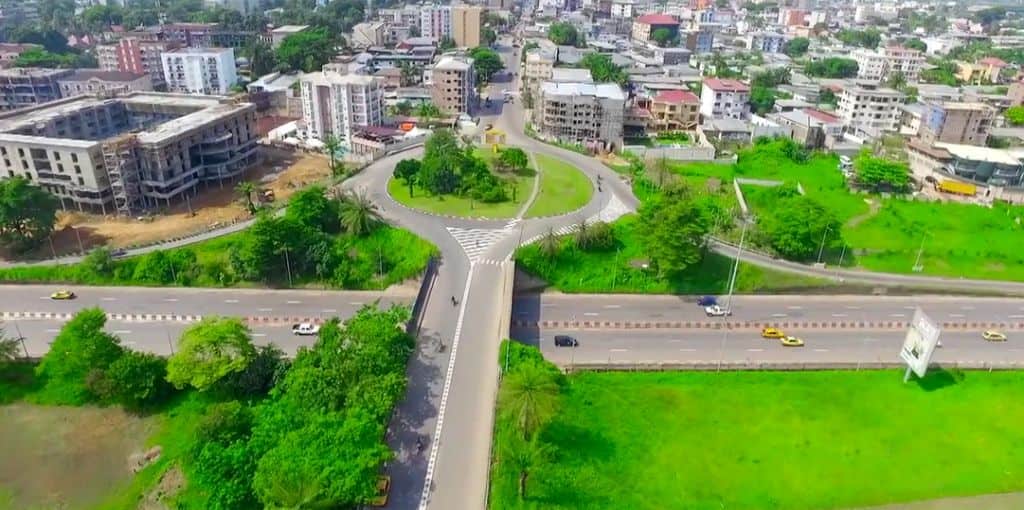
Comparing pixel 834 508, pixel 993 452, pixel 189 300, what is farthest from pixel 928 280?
pixel 189 300

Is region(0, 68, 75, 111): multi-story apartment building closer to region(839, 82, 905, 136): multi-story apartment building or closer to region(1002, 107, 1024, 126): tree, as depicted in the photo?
region(839, 82, 905, 136): multi-story apartment building

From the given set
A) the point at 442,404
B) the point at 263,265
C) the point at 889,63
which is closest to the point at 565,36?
the point at 889,63

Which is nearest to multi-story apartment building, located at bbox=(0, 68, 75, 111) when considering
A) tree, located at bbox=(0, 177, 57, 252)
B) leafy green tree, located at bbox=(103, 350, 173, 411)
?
tree, located at bbox=(0, 177, 57, 252)

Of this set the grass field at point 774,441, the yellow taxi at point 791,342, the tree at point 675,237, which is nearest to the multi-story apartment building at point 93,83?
the tree at point 675,237

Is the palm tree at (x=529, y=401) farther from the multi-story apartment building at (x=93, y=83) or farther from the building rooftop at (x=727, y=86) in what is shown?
the multi-story apartment building at (x=93, y=83)

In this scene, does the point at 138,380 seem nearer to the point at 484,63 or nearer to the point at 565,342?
the point at 565,342
